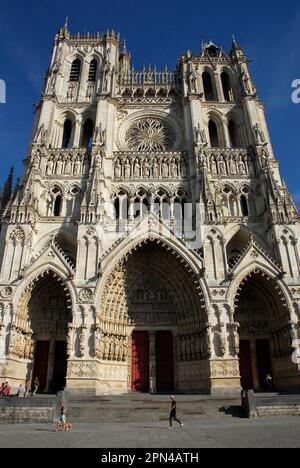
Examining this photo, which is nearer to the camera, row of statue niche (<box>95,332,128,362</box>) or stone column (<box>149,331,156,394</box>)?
row of statue niche (<box>95,332,128,362</box>)

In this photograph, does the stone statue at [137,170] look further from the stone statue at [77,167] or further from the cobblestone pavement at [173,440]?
the cobblestone pavement at [173,440]

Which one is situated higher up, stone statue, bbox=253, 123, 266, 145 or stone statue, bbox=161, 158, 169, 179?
stone statue, bbox=253, 123, 266, 145

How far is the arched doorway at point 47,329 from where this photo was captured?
18078 millimetres

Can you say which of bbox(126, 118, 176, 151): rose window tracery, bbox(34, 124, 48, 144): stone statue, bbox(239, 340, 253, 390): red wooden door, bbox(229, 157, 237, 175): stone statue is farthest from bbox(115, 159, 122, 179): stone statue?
bbox(239, 340, 253, 390): red wooden door

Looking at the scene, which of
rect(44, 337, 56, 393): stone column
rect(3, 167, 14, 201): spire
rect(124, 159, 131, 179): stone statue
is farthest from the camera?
rect(3, 167, 14, 201): spire

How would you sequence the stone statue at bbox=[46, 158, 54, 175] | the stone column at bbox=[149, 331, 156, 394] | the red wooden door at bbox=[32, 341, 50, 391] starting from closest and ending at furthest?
the stone column at bbox=[149, 331, 156, 394] → the red wooden door at bbox=[32, 341, 50, 391] → the stone statue at bbox=[46, 158, 54, 175]

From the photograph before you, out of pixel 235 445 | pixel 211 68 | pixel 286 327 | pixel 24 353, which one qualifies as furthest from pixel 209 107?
pixel 235 445

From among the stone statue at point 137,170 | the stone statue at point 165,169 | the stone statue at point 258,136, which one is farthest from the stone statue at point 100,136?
the stone statue at point 258,136

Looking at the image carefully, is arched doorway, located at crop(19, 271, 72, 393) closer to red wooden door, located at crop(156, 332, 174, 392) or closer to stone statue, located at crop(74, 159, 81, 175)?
red wooden door, located at crop(156, 332, 174, 392)

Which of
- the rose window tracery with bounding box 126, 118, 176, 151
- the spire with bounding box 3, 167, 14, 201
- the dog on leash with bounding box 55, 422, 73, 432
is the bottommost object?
the dog on leash with bounding box 55, 422, 73, 432

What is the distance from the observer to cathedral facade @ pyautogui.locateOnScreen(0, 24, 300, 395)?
16891 millimetres

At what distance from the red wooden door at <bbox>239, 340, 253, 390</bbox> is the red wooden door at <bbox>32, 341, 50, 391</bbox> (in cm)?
1128

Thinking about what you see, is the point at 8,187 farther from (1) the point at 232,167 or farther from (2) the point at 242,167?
(2) the point at 242,167
